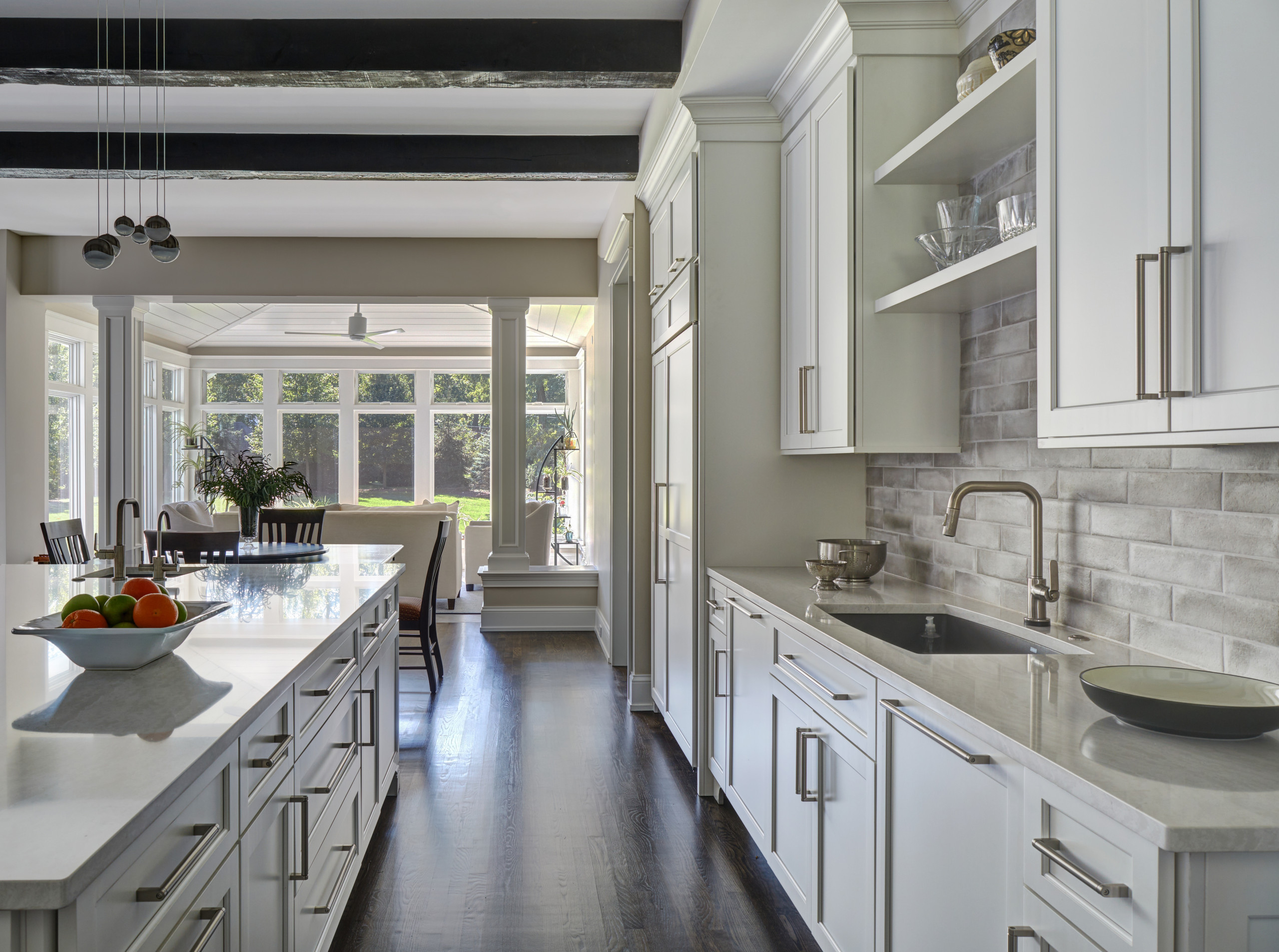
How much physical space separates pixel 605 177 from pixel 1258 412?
399 centimetres

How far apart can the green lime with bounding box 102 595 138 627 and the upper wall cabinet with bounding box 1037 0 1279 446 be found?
1.71 meters

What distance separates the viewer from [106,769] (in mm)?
1076

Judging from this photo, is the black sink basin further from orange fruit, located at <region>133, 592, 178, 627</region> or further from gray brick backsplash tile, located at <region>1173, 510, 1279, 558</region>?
orange fruit, located at <region>133, 592, 178, 627</region>

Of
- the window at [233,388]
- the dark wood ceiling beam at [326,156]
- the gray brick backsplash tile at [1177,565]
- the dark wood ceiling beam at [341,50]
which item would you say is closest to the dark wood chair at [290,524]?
the dark wood ceiling beam at [326,156]

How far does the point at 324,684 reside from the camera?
6.51ft

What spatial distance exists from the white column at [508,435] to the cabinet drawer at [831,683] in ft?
13.9

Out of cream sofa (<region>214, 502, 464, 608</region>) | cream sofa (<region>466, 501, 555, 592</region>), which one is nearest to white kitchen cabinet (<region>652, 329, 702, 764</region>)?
cream sofa (<region>466, 501, 555, 592</region>)

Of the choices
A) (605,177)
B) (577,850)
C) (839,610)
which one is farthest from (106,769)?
(605,177)

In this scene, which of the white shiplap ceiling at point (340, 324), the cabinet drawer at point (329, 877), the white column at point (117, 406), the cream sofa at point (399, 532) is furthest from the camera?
the white shiplap ceiling at point (340, 324)

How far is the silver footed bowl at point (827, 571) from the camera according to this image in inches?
102

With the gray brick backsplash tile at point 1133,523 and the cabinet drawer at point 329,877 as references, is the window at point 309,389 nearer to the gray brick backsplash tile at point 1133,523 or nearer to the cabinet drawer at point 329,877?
the cabinet drawer at point 329,877

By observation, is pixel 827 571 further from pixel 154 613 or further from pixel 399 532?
pixel 399 532

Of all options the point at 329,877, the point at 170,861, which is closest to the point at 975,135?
the point at 170,861

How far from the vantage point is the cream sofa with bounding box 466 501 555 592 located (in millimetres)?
7359
